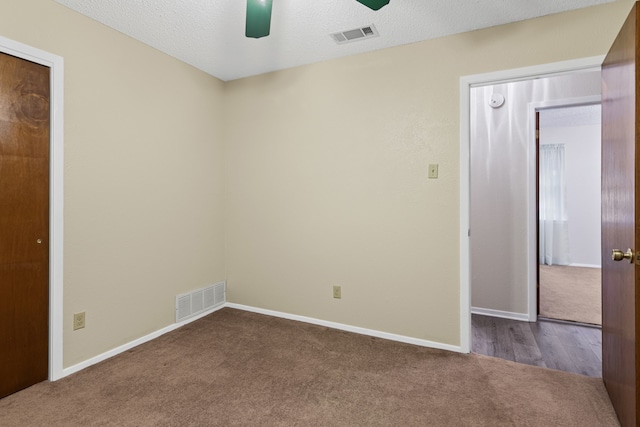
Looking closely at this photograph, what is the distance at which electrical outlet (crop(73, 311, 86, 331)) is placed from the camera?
2.24 meters

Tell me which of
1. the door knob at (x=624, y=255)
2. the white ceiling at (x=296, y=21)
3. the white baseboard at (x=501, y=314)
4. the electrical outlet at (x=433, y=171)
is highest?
the white ceiling at (x=296, y=21)

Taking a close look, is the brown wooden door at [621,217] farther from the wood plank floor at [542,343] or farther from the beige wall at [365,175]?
the beige wall at [365,175]

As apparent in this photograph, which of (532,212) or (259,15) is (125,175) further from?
(532,212)

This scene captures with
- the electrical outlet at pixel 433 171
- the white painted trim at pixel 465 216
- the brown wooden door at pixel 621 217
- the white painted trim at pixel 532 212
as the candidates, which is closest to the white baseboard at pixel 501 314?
the white painted trim at pixel 532 212

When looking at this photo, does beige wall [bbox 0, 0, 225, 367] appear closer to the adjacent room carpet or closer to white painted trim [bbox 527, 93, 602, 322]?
the adjacent room carpet

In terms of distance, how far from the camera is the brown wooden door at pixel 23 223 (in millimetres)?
1901

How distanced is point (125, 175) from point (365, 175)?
6.28 ft

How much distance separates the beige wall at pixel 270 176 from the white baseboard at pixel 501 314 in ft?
3.94

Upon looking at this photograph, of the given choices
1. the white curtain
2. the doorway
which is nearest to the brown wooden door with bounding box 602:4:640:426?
the doorway

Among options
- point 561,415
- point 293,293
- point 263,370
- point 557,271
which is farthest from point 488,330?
point 557,271

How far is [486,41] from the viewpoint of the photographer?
244 centimetres

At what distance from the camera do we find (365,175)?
286 cm

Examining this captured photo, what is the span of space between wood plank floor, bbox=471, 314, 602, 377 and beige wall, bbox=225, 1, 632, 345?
462 millimetres

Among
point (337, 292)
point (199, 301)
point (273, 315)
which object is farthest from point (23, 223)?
point (337, 292)
